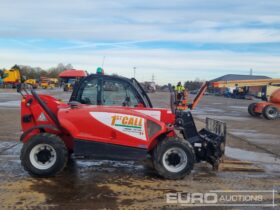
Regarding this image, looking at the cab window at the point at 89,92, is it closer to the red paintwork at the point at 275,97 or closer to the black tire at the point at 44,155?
the black tire at the point at 44,155

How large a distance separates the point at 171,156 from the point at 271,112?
16078mm

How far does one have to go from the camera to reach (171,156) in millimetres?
6750

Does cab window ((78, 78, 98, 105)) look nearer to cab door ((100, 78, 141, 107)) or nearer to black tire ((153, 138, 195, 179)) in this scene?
cab door ((100, 78, 141, 107))

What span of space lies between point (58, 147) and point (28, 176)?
763mm

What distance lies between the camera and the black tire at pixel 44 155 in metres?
6.57

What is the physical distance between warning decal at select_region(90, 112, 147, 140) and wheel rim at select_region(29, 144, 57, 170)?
989 millimetres

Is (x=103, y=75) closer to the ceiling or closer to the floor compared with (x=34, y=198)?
closer to the ceiling

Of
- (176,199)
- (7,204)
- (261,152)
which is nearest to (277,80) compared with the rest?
(261,152)

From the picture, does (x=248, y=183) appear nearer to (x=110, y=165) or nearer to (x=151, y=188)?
(x=151, y=188)

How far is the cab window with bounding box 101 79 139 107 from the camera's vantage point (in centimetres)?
745

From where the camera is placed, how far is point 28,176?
21.8ft

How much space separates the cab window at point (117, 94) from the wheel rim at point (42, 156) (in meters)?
1.45

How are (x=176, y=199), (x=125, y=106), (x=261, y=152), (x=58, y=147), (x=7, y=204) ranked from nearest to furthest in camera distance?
(x=7, y=204) < (x=176, y=199) < (x=58, y=147) < (x=125, y=106) < (x=261, y=152)

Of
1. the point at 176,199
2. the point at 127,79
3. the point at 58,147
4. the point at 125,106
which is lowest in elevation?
the point at 176,199
